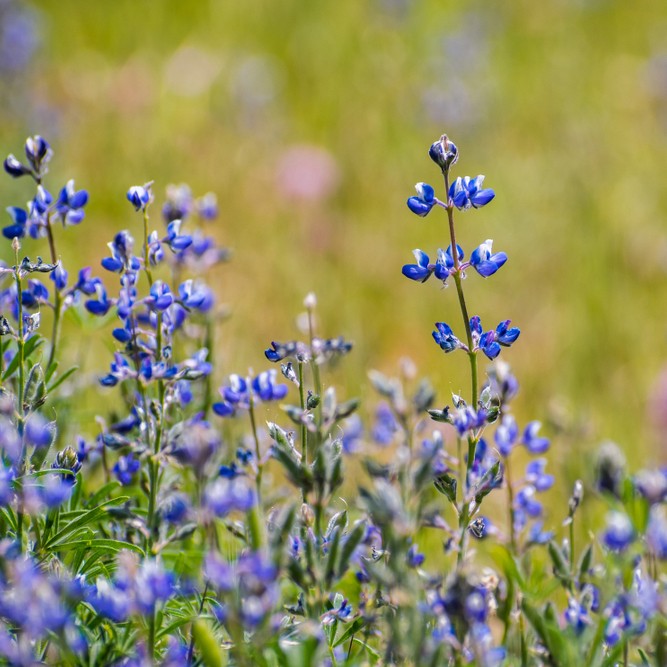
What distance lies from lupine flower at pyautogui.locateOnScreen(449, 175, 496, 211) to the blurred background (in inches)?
42.4

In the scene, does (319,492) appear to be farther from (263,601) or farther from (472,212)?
(472,212)

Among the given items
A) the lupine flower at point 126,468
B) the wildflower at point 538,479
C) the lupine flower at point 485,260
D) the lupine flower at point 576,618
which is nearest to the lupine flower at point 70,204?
the lupine flower at point 126,468

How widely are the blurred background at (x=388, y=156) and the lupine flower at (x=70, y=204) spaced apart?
51.2 inches

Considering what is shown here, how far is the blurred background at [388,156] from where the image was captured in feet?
12.4

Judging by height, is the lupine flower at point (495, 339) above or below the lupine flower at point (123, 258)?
below

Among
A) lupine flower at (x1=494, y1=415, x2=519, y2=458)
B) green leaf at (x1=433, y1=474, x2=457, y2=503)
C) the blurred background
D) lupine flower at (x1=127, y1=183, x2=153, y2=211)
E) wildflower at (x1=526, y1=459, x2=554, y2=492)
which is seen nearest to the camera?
green leaf at (x1=433, y1=474, x2=457, y2=503)

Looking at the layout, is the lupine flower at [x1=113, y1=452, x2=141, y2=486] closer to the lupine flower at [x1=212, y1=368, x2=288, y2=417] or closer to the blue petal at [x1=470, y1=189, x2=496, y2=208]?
the lupine flower at [x1=212, y1=368, x2=288, y2=417]

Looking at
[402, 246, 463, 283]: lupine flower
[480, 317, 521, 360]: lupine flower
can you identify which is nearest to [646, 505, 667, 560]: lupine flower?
[480, 317, 521, 360]: lupine flower

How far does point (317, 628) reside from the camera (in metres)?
1.18

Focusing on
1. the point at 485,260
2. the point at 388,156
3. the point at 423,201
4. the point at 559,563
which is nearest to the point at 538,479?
the point at 559,563

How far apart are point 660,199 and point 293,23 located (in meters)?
2.58

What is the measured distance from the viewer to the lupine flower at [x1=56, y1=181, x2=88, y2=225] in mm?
1753

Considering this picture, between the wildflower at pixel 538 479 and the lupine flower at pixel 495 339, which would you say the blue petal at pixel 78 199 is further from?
the wildflower at pixel 538 479

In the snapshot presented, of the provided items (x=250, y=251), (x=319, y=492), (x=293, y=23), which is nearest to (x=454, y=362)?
(x=250, y=251)
